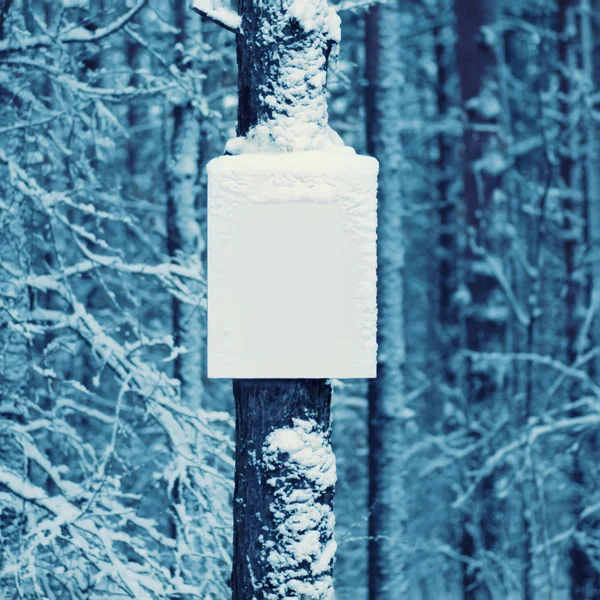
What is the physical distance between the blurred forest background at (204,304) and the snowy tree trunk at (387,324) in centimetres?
5

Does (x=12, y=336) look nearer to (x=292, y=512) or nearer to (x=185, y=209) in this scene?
(x=185, y=209)

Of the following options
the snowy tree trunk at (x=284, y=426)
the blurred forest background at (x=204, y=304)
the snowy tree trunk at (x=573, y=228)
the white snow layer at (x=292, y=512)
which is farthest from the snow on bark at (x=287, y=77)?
the snowy tree trunk at (x=573, y=228)

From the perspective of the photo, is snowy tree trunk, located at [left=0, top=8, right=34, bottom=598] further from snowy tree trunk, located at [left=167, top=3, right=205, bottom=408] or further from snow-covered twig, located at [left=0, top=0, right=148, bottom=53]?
snowy tree trunk, located at [left=167, top=3, right=205, bottom=408]

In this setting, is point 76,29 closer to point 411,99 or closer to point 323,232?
point 323,232

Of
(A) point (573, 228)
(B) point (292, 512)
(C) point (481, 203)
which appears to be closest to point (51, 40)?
(B) point (292, 512)

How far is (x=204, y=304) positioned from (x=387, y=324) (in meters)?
2.48

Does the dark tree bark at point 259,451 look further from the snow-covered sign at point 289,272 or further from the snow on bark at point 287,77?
the snow on bark at point 287,77

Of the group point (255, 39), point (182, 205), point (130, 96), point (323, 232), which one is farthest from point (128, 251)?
point (323, 232)

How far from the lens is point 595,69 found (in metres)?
11.1

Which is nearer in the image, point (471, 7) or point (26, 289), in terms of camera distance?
point (26, 289)

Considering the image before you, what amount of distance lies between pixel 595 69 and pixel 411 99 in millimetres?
2319

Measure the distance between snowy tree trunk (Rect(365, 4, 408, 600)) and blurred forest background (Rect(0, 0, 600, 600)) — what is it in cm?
5

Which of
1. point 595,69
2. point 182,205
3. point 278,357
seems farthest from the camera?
point 595,69

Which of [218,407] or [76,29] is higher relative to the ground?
[76,29]
